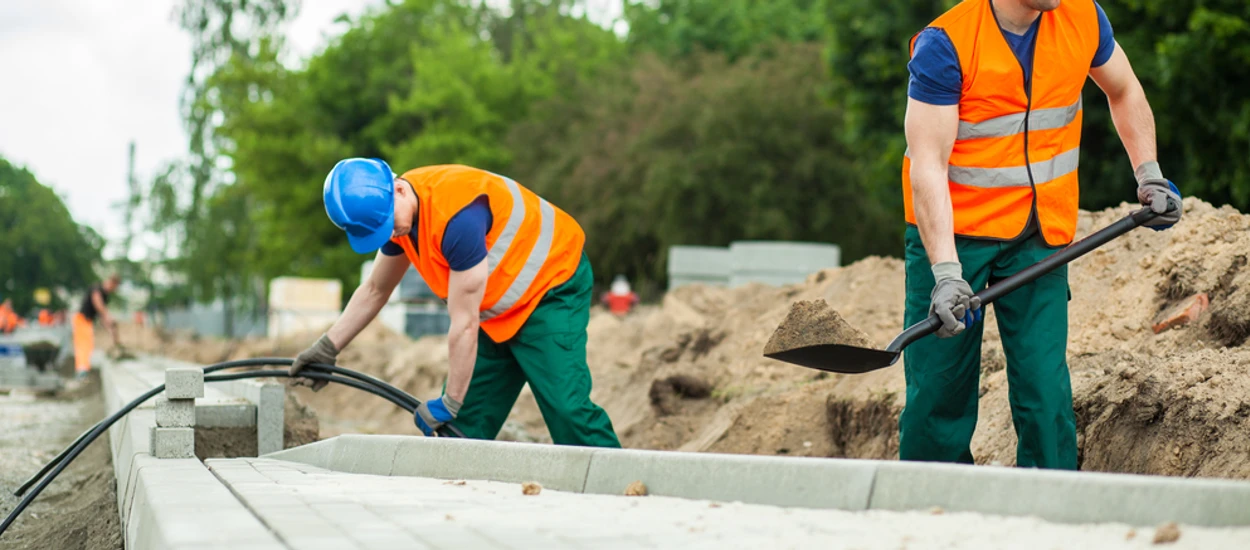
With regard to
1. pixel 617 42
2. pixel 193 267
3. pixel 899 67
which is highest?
pixel 617 42

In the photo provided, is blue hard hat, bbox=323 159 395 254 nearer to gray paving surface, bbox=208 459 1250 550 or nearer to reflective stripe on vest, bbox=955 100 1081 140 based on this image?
gray paving surface, bbox=208 459 1250 550

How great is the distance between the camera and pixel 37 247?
62.2m

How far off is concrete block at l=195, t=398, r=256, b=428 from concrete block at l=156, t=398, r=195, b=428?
83 cm

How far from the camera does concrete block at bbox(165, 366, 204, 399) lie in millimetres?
5086

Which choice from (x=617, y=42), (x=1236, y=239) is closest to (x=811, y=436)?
(x=1236, y=239)

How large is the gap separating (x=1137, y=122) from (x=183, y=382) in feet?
Answer: 13.0

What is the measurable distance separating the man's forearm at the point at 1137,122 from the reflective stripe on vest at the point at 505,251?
2.35 m

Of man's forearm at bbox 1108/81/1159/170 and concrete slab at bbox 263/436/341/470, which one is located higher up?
man's forearm at bbox 1108/81/1159/170

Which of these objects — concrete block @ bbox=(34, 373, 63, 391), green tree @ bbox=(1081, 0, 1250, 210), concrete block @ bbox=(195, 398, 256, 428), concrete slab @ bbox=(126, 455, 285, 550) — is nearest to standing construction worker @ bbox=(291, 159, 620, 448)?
concrete block @ bbox=(195, 398, 256, 428)

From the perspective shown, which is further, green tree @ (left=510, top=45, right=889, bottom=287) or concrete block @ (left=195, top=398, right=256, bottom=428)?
green tree @ (left=510, top=45, right=889, bottom=287)

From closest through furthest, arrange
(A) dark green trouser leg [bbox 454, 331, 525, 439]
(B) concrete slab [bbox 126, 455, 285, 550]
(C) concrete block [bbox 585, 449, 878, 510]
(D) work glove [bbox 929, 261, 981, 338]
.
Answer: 1. (B) concrete slab [bbox 126, 455, 285, 550]
2. (C) concrete block [bbox 585, 449, 878, 510]
3. (D) work glove [bbox 929, 261, 981, 338]
4. (A) dark green trouser leg [bbox 454, 331, 525, 439]

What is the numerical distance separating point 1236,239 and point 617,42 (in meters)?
36.7

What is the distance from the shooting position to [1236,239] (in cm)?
616

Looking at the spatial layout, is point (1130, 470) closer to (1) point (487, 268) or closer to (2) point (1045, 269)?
(2) point (1045, 269)
